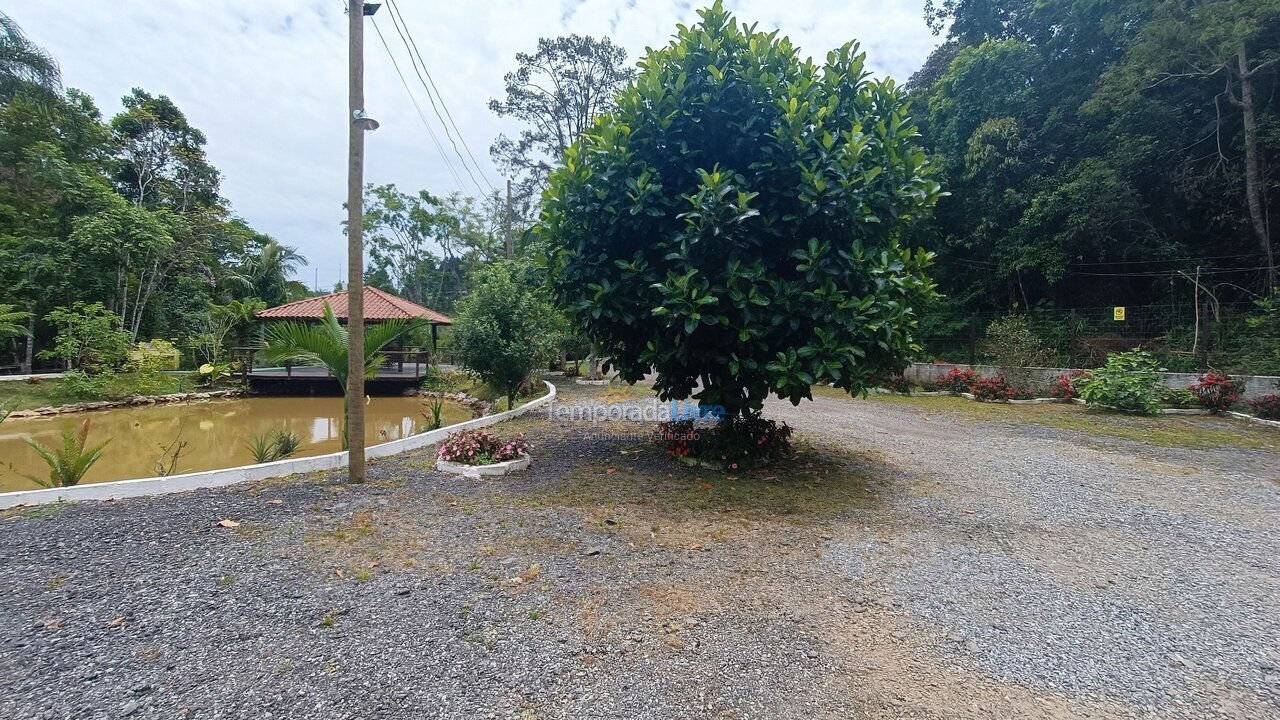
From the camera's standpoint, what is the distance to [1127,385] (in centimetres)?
879

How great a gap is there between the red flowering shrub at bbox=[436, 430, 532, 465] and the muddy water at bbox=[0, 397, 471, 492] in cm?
331

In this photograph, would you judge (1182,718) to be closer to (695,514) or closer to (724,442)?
(695,514)

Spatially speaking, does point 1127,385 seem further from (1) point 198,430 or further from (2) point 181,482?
(1) point 198,430

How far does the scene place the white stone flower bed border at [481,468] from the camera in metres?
4.89

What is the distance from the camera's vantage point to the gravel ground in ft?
6.20

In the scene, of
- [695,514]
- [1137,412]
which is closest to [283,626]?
[695,514]

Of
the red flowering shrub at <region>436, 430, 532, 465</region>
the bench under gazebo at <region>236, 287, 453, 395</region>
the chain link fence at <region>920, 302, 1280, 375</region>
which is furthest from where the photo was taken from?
the bench under gazebo at <region>236, 287, 453, 395</region>

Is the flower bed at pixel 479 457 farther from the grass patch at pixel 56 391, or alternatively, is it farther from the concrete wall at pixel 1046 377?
the grass patch at pixel 56 391

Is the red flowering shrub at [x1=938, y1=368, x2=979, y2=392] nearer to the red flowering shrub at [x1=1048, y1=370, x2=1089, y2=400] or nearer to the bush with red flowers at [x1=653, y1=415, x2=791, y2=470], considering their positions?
the red flowering shrub at [x1=1048, y1=370, x2=1089, y2=400]

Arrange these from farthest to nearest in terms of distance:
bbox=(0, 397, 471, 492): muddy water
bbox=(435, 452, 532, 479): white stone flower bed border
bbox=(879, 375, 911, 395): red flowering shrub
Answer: bbox=(879, 375, 911, 395): red flowering shrub
bbox=(0, 397, 471, 492): muddy water
bbox=(435, 452, 532, 479): white stone flower bed border

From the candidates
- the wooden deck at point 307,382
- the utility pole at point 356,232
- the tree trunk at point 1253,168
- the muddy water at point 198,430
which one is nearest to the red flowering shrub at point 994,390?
the tree trunk at point 1253,168

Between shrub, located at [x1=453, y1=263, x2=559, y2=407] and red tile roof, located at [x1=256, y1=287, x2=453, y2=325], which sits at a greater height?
red tile roof, located at [x1=256, y1=287, x2=453, y2=325]

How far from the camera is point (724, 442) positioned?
5223 millimetres

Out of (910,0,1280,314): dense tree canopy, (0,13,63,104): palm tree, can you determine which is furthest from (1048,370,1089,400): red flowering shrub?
(0,13,63,104): palm tree
